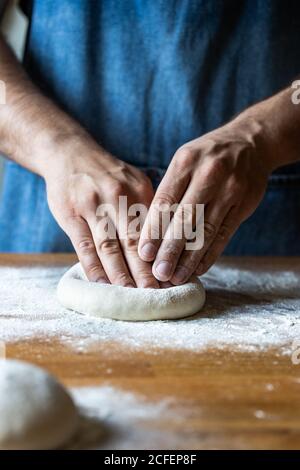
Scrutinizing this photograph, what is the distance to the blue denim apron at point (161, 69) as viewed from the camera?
169cm

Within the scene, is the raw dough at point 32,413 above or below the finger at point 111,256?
above

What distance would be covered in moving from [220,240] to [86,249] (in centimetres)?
28

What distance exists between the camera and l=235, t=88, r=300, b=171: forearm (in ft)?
4.89

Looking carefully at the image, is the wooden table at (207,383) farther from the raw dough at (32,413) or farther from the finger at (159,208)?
the finger at (159,208)

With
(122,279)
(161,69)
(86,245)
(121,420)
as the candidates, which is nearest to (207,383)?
(121,420)

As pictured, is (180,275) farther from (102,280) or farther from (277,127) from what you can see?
(277,127)

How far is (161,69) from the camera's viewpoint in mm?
1703

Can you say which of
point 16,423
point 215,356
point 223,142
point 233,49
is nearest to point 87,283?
point 215,356

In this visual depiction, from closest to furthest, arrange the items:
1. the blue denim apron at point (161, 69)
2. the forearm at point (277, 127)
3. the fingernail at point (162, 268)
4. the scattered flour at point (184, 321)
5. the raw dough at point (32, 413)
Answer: the raw dough at point (32, 413) < the scattered flour at point (184, 321) < the fingernail at point (162, 268) < the forearm at point (277, 127) < the blue denim apron at point (161, 69)

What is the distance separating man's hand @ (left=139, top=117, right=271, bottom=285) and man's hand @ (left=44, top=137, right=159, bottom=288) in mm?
46

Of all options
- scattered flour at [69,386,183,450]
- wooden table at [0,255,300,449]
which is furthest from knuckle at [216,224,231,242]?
scattered flour at [69,386,183,450]

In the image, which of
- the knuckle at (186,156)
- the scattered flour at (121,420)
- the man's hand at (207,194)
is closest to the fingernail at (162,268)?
the man's hand at (207,194)

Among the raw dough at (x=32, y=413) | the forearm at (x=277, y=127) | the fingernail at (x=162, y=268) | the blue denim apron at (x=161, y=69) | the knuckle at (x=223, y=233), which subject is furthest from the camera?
the blue denim apron at (x=161, y=69)

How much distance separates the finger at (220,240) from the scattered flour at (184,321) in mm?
72
